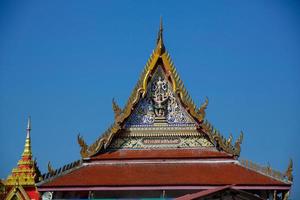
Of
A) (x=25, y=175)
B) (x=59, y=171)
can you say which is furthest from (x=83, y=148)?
(x=25, y=175)

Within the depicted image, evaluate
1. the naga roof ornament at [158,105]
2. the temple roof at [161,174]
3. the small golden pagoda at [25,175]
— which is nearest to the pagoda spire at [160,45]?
the naga roof ornament at [158,105]

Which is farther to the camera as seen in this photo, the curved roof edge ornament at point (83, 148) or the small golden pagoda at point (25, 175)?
the small golden pagoda at point (25, 175)

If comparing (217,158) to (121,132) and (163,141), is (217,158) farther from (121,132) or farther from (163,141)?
(121,132)

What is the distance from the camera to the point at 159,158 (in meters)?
15.4

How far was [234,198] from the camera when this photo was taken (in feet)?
34.2

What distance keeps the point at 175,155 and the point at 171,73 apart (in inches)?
87.7

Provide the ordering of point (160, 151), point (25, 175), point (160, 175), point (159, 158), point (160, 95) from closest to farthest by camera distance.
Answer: point (160, 175)
point (159, 158)
point (160, 151)
point (160, 95)
point (25, 175)

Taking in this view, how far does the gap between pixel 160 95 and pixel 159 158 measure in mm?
1833

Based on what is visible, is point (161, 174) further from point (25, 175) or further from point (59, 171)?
point (25, 175)

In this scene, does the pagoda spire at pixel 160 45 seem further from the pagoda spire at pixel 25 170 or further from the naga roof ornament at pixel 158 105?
the pagoda spire at pixel 25 170

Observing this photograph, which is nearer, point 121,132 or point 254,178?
point 254,178

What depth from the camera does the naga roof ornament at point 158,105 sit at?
15.7 meters

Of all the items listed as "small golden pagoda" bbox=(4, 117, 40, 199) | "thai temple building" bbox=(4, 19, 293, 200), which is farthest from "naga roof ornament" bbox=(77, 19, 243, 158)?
"small golden pagoda" bbox=(4, 117, 40, 199)

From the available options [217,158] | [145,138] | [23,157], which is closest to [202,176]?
[217,158]
